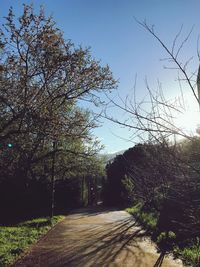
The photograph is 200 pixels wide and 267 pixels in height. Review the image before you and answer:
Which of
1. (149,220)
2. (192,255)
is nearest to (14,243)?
(192,255)

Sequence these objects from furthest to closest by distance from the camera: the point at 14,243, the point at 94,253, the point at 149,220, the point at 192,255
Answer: the point at 149,220 < the point at 14,243 < the point at 94,253 < the point at 192,255

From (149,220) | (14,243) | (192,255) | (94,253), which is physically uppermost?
(14,243)

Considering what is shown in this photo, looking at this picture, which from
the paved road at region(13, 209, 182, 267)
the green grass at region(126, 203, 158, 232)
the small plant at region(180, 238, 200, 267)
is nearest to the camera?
the small plant at region(180, 238, 200, 267)

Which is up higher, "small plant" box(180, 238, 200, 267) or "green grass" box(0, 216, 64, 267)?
"green grass" box(0, 216, 64, 267)

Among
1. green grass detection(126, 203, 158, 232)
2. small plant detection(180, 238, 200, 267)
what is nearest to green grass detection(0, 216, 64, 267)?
small plant detection(180, 238, 200, 267)

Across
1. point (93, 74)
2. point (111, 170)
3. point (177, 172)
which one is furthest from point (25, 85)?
point (111, 170)

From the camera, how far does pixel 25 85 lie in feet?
32.3

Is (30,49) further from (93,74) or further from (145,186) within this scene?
(145,186)

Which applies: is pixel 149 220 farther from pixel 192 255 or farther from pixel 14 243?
pixel 192 255

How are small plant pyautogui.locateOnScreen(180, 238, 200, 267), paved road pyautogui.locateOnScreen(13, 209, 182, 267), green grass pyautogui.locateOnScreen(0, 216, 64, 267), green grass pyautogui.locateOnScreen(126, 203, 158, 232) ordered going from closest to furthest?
1. small plant pyautogui.locateOnScreen(180, 238, 200, 267)
2. paved road pyautogui.locateOnScreen(13, 209, 182, 267)
3. green grass pyautogui.locateOnScreen(0, 216, 64, 267)
4. green grass pyautogui.locateOnScreen(126, 203, 158, 232)

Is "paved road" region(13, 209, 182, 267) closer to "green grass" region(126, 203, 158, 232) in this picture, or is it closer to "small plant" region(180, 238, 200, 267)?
"small plant" region(180, 238, 200, 267)

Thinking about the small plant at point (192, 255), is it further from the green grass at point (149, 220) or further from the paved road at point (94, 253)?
the green grass at point (149, 220)

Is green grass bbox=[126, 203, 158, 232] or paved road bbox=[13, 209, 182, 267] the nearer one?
paved road bbox=[13, 209, 182, 267]

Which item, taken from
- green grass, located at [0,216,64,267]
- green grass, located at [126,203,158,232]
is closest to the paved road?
green grass, located at [0,216,64,267]
